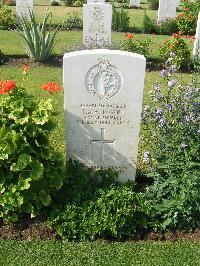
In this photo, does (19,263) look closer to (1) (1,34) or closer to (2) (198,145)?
(2) (198,145)

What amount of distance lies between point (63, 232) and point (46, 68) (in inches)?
262

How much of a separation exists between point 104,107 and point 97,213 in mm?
1149

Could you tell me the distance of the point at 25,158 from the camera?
4211mm

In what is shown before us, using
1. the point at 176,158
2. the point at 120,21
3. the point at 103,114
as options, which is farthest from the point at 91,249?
the point at 120,21

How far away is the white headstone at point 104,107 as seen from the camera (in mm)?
4559

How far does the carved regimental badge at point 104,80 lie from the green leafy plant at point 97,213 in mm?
929

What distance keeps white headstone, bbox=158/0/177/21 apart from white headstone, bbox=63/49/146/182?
12.0 m

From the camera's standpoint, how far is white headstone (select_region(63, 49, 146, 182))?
4.56 m

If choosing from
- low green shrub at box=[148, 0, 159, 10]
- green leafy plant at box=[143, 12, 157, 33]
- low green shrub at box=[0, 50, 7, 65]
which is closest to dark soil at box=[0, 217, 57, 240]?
low green shrub at box=[0, 50, 7, 65]

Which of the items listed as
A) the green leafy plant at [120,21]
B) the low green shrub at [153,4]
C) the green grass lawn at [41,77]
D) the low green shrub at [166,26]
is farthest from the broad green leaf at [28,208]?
the low green shrub at [153,4]

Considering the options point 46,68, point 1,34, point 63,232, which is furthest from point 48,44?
point 63,232

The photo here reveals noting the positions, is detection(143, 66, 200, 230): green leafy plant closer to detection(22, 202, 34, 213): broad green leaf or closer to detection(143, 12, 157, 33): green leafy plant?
detection(22, 202, 34, 213): broad green leaf

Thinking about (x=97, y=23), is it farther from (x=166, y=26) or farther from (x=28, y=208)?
(x=28, y=208)

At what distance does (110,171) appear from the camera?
4.95 metres
